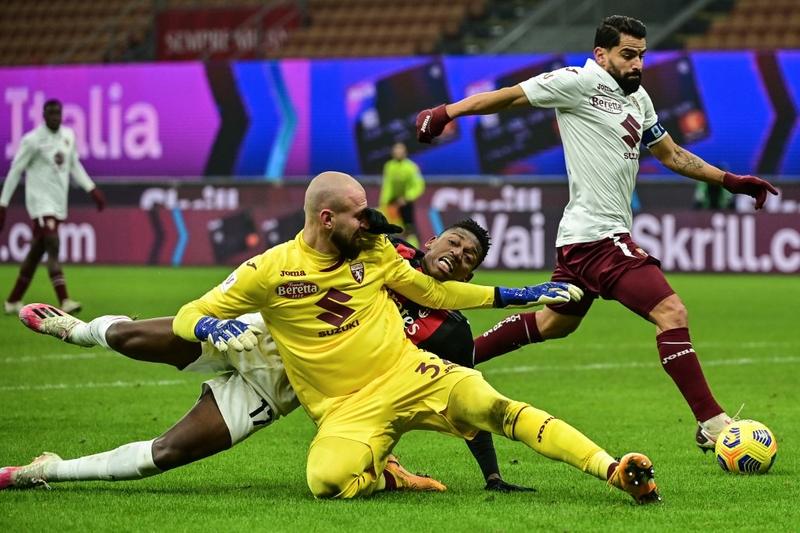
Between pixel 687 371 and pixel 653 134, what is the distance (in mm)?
1483

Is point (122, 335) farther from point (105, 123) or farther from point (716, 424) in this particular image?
point (105, 123)

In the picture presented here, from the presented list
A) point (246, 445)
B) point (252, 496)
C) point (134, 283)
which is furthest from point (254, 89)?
point (252, 496)

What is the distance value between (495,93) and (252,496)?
2401 millimetres

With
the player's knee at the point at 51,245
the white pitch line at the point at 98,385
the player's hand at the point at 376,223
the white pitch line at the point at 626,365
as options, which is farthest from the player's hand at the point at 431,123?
the player's knee at the point at 51,245

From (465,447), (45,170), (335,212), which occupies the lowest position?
(465,447)

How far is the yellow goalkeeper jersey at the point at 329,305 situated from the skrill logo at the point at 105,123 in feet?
69.8

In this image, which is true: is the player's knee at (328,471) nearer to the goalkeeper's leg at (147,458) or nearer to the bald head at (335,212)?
the goalkeeper's leg at (147,458)

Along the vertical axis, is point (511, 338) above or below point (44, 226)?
below

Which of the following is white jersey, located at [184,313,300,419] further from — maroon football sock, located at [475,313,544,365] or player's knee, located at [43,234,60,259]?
player's knee, located at [43,234,60,259]

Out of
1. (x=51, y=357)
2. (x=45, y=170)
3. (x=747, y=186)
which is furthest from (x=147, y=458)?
(x=45, y=170)

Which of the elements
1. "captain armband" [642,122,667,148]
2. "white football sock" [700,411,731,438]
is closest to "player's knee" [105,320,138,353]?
"white football sock" [700,411,731,438]

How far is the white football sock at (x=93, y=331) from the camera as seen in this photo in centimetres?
647

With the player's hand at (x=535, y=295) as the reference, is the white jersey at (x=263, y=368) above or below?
below

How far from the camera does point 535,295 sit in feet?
20.5
